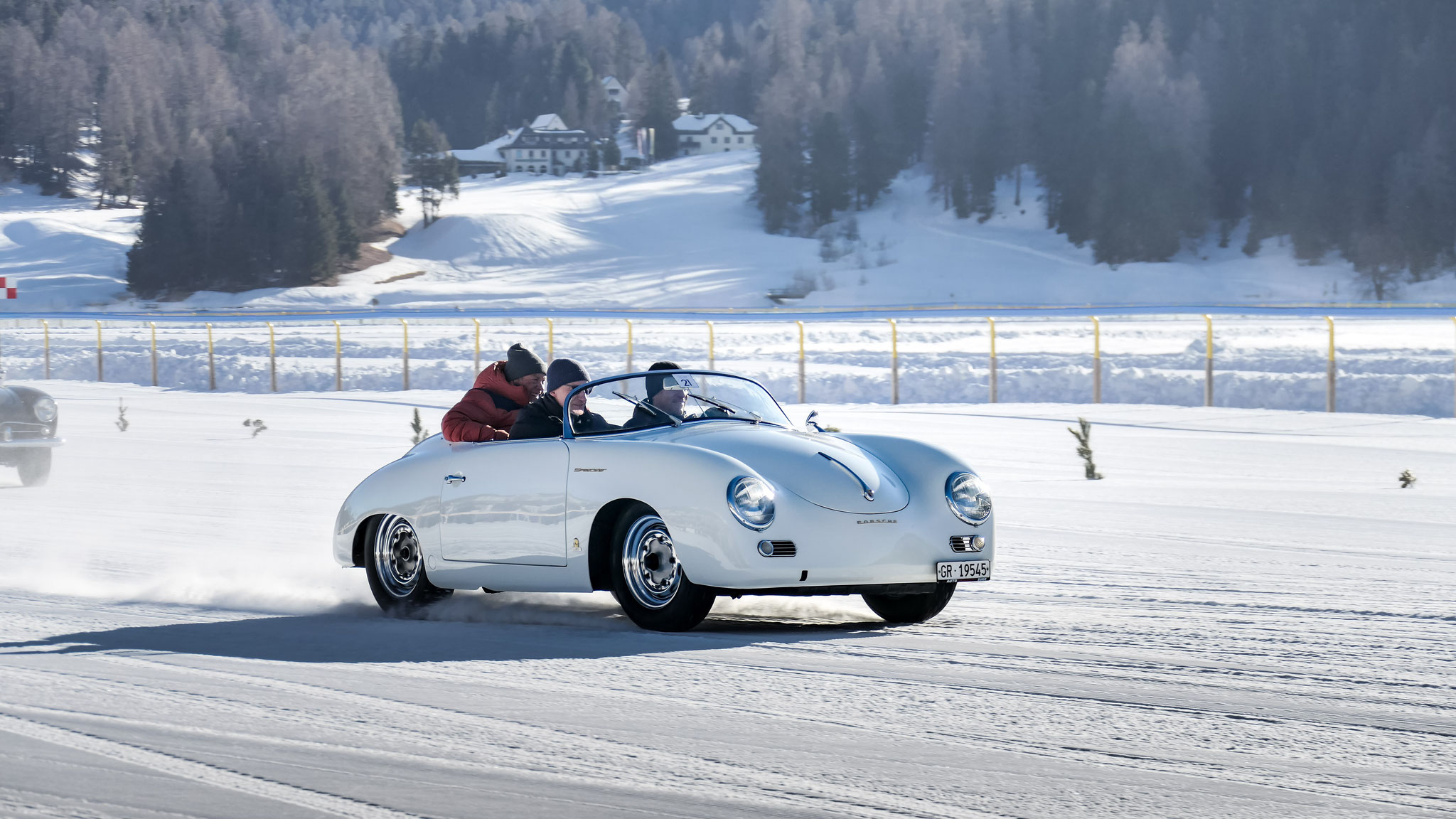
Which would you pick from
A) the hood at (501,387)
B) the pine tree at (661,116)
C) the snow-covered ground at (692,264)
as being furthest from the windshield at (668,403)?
the pine tree at (661,116)

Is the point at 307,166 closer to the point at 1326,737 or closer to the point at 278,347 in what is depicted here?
the point at 278,347

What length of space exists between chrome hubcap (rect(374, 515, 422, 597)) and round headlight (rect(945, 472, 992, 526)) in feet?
10.6

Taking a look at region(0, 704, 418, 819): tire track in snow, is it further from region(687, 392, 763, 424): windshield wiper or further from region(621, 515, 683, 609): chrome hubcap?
region(687, 392, 763, 424): windshield wiper

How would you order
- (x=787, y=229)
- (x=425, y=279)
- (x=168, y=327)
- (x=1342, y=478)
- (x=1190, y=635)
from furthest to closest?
(x=787, y=229) < (x=425, y=279) < (x=168, y=327) < (x=1342, y=478) < (x=1190, y=635)

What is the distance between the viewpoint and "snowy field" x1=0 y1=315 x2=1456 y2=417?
109 ft

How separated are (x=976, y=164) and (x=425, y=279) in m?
44.3

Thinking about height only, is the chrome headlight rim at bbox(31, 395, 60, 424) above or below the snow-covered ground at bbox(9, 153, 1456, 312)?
below

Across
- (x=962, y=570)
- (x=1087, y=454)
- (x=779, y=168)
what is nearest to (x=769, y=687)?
(x=962, y=570)

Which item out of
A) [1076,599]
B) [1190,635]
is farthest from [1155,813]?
[1076,599]

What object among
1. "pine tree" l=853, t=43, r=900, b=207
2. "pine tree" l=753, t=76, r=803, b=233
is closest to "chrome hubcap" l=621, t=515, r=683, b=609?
"pine tree" l=753, t=76, r=803, b=233

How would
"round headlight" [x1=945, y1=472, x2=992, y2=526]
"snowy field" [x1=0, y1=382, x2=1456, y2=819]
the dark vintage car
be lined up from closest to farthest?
"snowy field" [x1=0, y1=382, x2=1456, y2=819] → "round headlight" [x1=945, y1=472, x2=992, y2=526] → the dark vintage car

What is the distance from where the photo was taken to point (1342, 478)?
18.0m

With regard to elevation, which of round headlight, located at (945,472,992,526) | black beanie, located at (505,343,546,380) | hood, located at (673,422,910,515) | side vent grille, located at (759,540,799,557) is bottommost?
side vent grille, located at (759,540,799,557)

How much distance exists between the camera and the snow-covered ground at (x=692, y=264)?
9044cm
